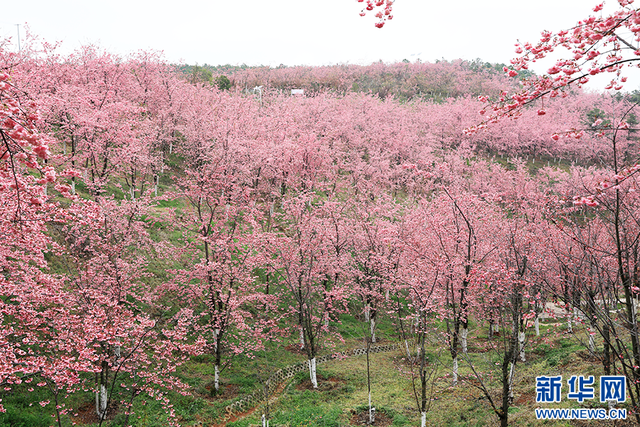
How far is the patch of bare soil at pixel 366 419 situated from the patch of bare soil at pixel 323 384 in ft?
9.53

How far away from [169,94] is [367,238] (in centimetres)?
2755

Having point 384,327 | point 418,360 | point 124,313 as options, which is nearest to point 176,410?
point 124,313

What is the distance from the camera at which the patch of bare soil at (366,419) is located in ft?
48.1

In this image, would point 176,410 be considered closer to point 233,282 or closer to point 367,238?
point 233,282

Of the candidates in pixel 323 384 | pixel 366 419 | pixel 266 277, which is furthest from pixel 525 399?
pixel 266 277

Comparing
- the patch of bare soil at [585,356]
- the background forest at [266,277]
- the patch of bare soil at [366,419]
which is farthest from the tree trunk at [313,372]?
the patch of bare soil at [585,356]

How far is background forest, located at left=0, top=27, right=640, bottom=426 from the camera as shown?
9297 millimetres

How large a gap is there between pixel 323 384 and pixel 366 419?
12.1 ft

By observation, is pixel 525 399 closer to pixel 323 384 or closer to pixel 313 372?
pixel 323 384

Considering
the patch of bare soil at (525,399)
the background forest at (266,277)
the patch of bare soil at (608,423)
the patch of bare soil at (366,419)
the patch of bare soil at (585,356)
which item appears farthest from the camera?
the patch of bare soil at (585,356)

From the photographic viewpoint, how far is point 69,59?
3200 cm

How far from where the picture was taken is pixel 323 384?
18250 millimetres

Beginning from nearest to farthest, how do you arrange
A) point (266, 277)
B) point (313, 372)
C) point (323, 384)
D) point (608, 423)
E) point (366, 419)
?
point (608, 423)
point (366, 419)
point (313, 372)
point (323, 384)
point (266, 277)

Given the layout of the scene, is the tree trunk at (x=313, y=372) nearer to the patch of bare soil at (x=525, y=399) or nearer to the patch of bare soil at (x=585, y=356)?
the patch of bare soil at (x=525, y=399)
